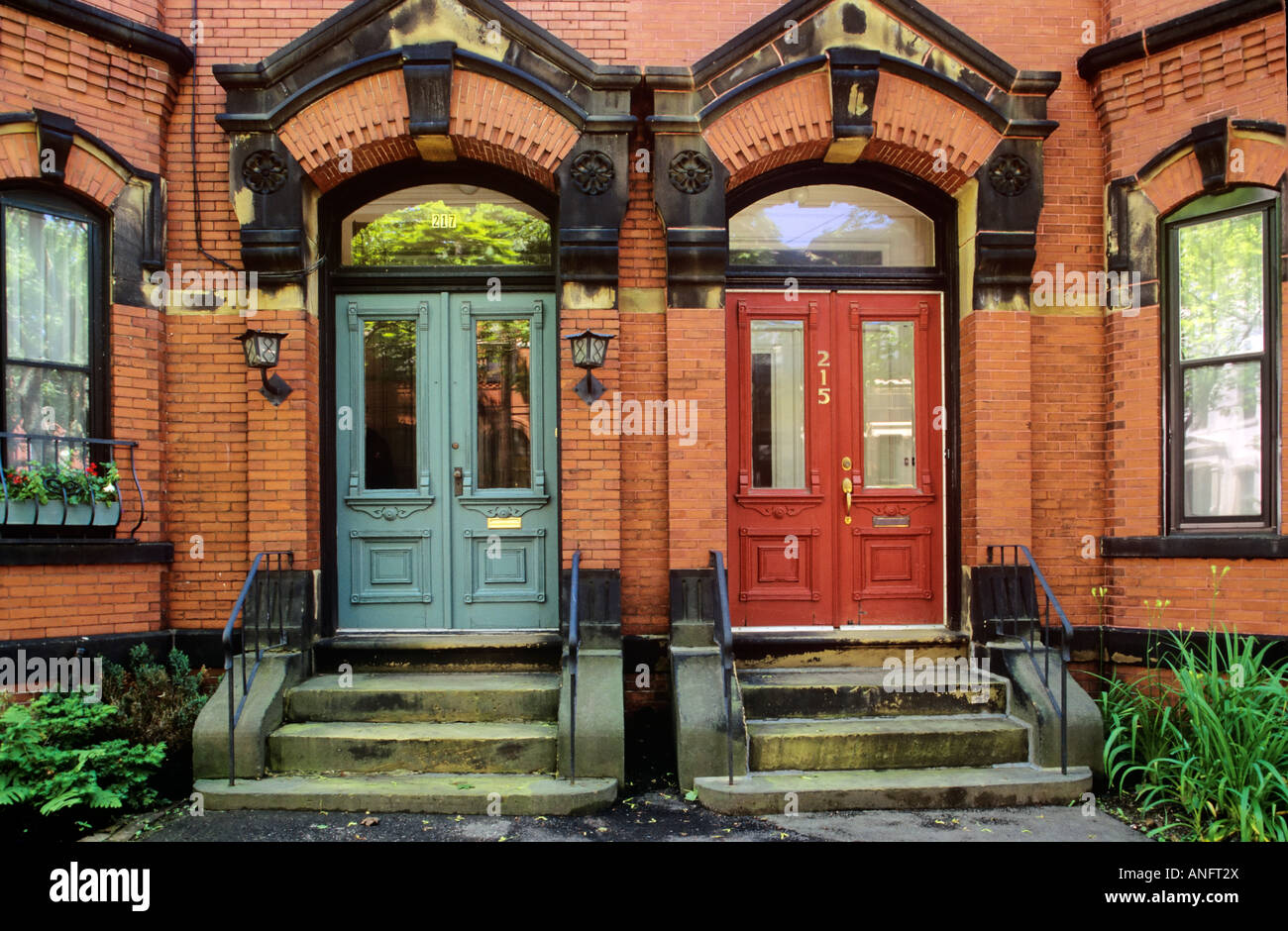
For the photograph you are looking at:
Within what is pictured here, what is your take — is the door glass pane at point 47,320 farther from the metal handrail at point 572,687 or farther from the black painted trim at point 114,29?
the metal handrail at point 572,687

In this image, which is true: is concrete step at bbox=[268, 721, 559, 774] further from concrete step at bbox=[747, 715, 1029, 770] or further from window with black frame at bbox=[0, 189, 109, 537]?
window with black frame at bbox=[0, 189, 109, 537]

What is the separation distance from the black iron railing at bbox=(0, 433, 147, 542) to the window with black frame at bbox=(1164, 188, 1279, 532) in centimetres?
748

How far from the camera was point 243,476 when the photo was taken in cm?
604

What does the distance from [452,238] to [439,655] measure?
3164mm

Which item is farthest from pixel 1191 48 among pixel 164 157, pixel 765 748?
pixel 164 157

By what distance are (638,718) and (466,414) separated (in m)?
2.57

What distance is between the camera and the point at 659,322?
6102mm

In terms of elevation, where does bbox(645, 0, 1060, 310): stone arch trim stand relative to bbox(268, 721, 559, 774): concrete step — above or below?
above

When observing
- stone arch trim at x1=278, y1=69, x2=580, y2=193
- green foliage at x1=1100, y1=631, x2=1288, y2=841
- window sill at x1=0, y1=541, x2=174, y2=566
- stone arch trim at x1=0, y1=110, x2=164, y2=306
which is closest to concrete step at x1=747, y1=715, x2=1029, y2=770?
green foliage at x1=1100, y1=631, x2=1288, y2=841

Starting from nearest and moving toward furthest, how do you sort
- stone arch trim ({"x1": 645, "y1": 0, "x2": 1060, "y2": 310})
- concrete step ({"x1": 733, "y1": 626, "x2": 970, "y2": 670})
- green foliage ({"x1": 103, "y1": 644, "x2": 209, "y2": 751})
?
green foliage ({"x1": 103, "y1": 644, "x2": 209, "y2": 751}) < stone arch trim ({"x1": 645, "y1": 0, "x2": 1060, "y2": 310}) < concrete step ({"x1": 733, "y1": 626, "x2": 970, "y2": 670})

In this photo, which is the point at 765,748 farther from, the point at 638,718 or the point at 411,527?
the point at 411,527

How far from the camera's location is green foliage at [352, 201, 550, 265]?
646cm

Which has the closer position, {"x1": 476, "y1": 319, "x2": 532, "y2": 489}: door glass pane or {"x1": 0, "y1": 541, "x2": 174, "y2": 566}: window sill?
{"x1": 0, "y1": 541, "x2": 174, "y2": 566}: window sill

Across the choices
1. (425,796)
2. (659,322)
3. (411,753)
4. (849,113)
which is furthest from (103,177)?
(849,113)
